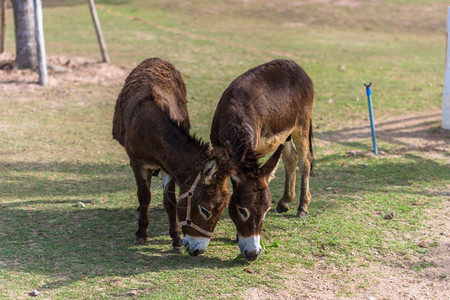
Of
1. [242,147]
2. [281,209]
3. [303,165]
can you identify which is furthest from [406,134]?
[242,147]

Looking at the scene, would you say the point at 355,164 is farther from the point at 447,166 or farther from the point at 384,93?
the point at 384,93

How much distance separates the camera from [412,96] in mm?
12383

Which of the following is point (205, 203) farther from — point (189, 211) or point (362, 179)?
point (362, 179)

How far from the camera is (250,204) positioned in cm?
509

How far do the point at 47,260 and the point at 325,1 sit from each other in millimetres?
20674

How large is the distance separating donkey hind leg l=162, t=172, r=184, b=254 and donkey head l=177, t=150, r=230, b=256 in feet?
1.89

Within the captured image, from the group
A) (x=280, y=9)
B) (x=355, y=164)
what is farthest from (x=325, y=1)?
(x=355, y=164)

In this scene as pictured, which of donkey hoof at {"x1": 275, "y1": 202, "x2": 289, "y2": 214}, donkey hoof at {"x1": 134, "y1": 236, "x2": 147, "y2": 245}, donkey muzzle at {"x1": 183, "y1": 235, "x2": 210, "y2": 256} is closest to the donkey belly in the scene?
donkey hoof at {"x1": 275, "y1": 202, "x2": 289, "y2": 214}

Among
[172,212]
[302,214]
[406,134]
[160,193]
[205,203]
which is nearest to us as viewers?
[205,203]

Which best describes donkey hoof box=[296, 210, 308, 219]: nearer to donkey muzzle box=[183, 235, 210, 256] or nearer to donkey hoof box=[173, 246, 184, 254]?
donkey hoof box=[173, 246, 184, 254]

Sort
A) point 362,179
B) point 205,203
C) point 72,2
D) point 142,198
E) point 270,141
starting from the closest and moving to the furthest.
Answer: point 205,203, point 142,198, point 270,141, point 362,179, point 72,2

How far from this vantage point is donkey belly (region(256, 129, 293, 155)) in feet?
20.6

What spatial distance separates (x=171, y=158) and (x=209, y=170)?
65 centimetres

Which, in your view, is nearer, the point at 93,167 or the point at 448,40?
the point at 93,167
